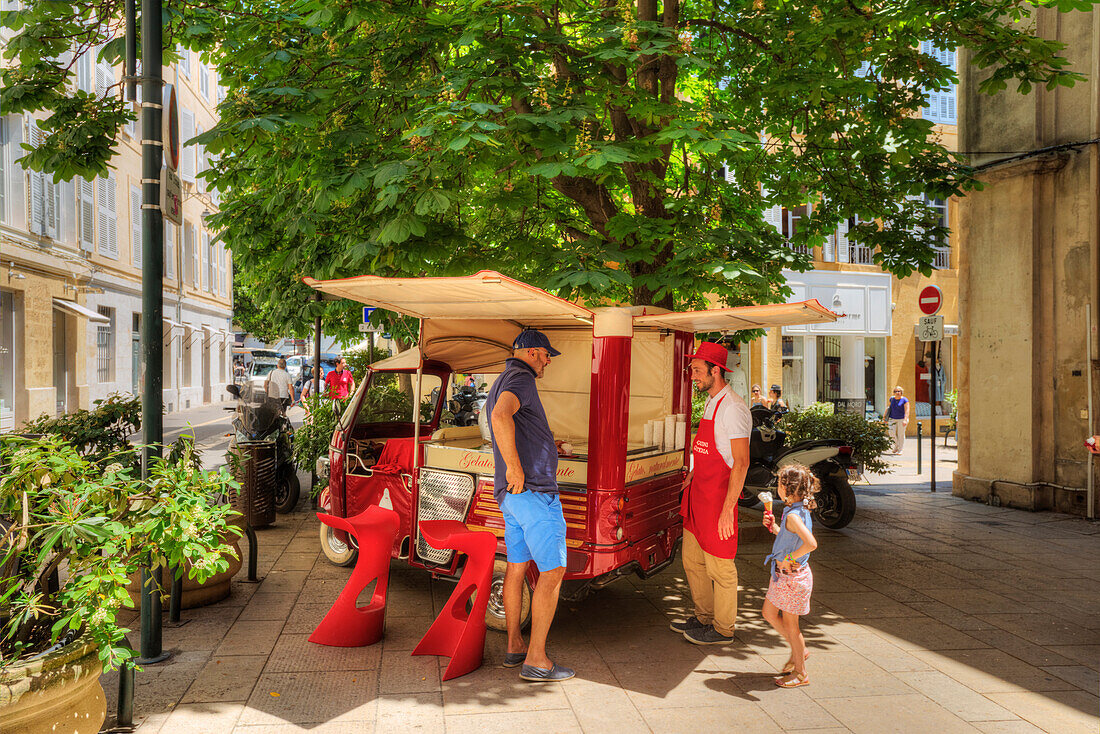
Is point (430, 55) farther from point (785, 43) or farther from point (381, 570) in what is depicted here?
point (381, 570)

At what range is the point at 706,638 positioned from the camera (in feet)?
17.8

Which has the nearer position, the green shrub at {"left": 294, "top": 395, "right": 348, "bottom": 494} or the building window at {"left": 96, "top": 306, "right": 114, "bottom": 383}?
the green shrub at {"left": 294, "top": 395, "right": 348, "bottom": 494}

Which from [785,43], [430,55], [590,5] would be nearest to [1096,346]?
[785,43]

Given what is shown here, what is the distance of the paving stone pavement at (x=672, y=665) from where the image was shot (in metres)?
4.21

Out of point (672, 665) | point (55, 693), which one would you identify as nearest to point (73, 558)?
point (55, 693)

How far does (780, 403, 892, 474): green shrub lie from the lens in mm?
10531

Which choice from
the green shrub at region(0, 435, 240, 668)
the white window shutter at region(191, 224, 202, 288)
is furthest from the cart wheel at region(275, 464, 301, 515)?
the white window shutter at region(191, 224, 202, 288)

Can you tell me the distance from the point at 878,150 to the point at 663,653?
21.3 ft

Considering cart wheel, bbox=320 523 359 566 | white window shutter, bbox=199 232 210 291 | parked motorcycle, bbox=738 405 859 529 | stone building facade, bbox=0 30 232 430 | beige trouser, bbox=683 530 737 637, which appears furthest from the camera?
white window shutter, bbox=199 232 210 291

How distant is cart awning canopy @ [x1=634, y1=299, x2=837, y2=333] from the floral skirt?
1543mm

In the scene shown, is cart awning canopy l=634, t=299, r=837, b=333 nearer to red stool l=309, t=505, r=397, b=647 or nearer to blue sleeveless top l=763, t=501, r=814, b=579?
blue sleeveless top l=763, t=501, r=814, b=579

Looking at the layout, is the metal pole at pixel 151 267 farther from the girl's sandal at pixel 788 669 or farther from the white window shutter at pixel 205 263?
the white window shutter at pixel 205 263

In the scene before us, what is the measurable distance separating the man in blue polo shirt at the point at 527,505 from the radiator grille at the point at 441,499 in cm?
104

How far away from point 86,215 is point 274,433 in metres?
15.8
